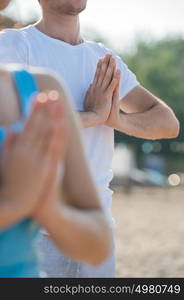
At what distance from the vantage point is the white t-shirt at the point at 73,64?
118 inches

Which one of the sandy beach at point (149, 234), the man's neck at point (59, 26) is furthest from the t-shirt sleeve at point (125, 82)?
the sandy beach at point (149, 234)

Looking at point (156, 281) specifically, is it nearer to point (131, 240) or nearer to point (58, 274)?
point (58, 274)

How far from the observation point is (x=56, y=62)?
306 cm

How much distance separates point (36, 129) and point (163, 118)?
78.8 inches

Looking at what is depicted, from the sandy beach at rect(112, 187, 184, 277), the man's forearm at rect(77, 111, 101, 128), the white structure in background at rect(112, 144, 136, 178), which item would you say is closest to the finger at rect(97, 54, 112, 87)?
the man's forearm at rect(77, 111, 101, 128)

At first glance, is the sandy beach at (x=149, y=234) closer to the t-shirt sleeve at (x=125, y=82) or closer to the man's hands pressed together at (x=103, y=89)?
the t-shirt sleeve at (x=125, y=82)

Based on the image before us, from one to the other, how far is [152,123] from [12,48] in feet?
2.35

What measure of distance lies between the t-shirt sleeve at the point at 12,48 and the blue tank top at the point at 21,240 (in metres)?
1.36

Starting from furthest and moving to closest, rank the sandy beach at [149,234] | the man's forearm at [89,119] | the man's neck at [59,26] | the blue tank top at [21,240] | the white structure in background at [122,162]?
the white structure in background at [122,162] → the sandy beach at [149,234] → the man's neck at [59,26] → the man's forearm at [89,119] → the blue tank top at [21,240]

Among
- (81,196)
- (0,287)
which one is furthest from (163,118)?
(81,196)

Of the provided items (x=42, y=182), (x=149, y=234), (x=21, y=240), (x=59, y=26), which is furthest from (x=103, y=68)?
(x=149, y=234)

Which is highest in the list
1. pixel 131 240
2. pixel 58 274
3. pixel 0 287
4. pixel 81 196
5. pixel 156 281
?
pixel 81 196

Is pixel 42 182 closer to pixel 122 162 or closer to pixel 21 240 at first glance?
pixel 21 240

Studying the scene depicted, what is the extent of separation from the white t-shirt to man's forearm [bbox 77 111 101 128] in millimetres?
71
